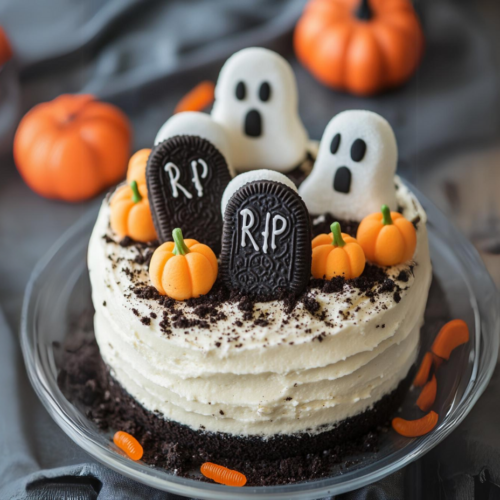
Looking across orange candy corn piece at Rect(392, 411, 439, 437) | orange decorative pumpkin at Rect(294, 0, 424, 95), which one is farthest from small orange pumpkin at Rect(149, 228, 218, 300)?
orange decorative pumpkin at Rect(294, 0, 424, 95)

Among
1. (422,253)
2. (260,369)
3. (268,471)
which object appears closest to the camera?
(260,369)

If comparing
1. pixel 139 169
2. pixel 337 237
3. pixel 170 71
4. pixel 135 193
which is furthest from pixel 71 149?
pixel 337 237

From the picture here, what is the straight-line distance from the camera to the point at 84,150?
4320mm

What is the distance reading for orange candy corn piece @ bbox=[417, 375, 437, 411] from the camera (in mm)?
2809

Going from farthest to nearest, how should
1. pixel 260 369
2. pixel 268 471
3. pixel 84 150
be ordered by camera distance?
pixel 84 150 < pixel 268 471 < pixel 260 369

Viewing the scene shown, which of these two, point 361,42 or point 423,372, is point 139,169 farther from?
point 361,42

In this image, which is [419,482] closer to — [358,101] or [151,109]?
[358,101]

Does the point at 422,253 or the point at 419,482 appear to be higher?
the point at 422,253

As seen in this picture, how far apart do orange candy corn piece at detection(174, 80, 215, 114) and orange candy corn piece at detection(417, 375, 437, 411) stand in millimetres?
2672

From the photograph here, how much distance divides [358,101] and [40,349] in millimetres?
2881

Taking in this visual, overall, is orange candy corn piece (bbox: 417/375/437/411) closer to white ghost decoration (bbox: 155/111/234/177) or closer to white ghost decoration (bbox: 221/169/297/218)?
white ghost decoration (bbox: 221/169/297/218)

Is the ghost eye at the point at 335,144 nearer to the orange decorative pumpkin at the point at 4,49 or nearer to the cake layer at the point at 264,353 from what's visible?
the cake layer at the point at 264,353

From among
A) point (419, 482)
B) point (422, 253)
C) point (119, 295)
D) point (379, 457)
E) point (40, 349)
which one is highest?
point (119, 295)

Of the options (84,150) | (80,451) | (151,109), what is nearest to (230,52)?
(151,109)
